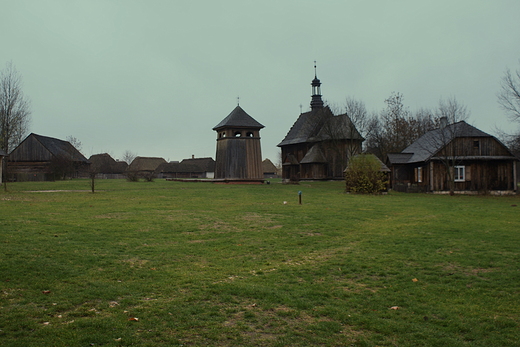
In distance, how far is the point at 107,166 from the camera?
84500 mm

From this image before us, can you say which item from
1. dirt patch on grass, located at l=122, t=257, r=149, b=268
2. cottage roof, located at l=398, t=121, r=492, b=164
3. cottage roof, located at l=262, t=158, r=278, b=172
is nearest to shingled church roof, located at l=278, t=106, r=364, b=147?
cottage roof, located at l=398, t=121, r=492, b=164

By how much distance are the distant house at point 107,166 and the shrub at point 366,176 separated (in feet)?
191

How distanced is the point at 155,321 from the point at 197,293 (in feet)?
3.98

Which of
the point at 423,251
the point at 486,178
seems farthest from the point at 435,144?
the point at 423,251

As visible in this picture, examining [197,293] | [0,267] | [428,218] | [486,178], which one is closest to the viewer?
[197,293]

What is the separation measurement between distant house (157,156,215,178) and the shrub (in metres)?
66.3

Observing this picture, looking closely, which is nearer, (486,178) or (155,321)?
(155,321)

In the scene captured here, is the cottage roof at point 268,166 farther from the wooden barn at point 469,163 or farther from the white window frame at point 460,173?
the white window frame at point 460,173

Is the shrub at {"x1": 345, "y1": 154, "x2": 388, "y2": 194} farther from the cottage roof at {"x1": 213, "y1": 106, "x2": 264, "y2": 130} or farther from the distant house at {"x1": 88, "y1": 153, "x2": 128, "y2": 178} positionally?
the distant house at {"x1": 88, "y1": 153, "x2": 128, "y2": 178}

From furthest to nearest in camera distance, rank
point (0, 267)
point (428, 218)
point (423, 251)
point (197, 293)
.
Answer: point (428, 218) < point (423, 251) < point (0, 267) < point (197, 293)

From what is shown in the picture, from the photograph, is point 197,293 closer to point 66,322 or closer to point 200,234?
point 66,322

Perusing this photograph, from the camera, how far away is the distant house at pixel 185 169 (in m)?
93.3

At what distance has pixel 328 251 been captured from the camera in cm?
953

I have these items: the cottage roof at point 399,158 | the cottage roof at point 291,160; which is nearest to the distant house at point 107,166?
the cottage roof at point 291,160
